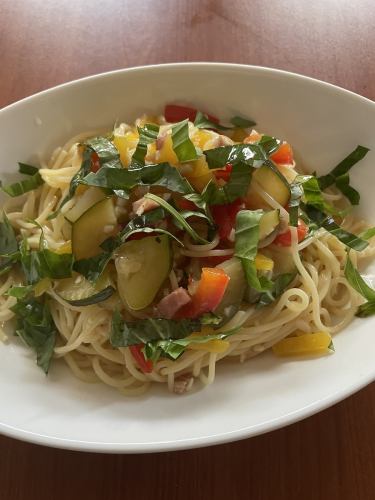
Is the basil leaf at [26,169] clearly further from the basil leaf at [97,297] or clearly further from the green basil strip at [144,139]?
the basil leaf at [97,297]

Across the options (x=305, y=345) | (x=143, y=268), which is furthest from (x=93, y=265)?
(x=305, y=345)

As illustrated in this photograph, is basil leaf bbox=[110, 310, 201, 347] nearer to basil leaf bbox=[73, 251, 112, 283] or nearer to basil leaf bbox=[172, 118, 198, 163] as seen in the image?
basil leaf bbox=[73, 251, 112, 283]

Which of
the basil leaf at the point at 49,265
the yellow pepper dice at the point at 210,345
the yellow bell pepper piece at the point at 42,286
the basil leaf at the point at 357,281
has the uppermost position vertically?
the basil leaf at the point at 357,281

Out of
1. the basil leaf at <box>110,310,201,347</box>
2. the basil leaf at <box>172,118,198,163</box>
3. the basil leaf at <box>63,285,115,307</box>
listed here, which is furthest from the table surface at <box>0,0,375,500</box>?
the basil leaf at <box>172,118,198,163</box>

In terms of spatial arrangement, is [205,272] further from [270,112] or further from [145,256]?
[270,112]

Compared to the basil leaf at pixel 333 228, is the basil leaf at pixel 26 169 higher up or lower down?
lower down

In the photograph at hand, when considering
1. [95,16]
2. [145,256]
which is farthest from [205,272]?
[95,16]

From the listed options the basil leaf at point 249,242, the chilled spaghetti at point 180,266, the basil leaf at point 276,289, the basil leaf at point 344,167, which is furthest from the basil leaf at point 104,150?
the basil leaf at point 344,167
